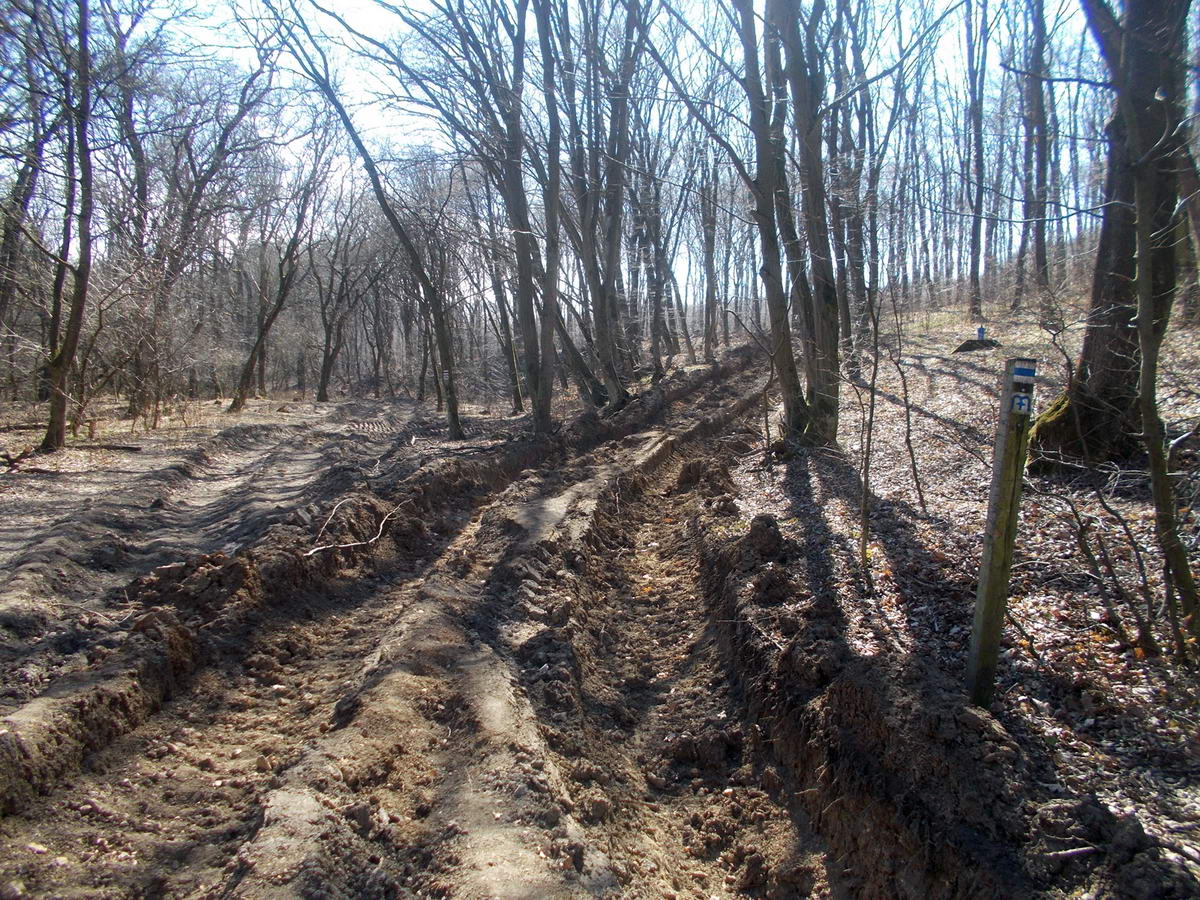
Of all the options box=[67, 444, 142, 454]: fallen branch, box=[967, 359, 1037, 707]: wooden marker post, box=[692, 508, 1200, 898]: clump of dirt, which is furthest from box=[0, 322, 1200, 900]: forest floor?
box=[67, 444, 142, 454]: fallen branch

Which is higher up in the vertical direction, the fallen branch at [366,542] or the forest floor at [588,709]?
the fallen branch at [366,542]

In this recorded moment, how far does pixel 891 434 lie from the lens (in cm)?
1076

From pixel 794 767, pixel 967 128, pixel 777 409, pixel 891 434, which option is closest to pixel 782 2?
pixel 891 434

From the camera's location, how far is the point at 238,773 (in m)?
3.78

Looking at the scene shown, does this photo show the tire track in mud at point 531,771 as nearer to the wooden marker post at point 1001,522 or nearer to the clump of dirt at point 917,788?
the clump of dirt at point 917,788

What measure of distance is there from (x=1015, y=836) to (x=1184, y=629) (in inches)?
71.7

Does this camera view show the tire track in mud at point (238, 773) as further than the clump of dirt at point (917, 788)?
Yes

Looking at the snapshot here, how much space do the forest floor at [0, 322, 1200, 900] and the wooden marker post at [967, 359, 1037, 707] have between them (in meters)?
0.23

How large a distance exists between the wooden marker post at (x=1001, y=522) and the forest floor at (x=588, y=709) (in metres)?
0.23

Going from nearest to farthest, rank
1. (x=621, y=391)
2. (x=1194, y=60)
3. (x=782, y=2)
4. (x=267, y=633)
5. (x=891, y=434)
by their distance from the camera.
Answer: (x=1194, y=60) < (x=267, y=633) < (x=782, y=2) < (x=891, y=434) < (x=621, y=391)

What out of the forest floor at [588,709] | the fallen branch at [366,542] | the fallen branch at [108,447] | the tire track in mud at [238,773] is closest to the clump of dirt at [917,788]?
the forest floor at [588,709]

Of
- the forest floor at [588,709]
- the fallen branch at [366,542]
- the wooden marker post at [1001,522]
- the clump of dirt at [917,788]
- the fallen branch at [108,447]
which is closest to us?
the clump of dirt at [917,788]

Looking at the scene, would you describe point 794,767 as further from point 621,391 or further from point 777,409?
point 621,391

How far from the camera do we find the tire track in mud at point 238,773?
298 cm
